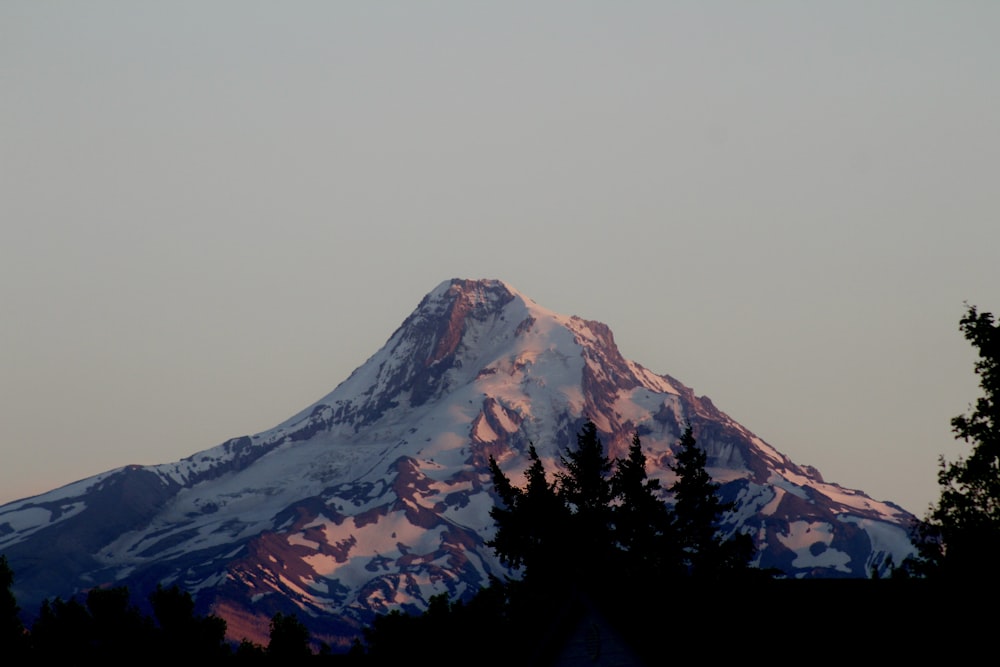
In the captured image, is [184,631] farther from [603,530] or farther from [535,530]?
[603,530]

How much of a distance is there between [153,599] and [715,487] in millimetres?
27254

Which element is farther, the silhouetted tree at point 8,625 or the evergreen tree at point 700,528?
the evergreen tree at point 700,528

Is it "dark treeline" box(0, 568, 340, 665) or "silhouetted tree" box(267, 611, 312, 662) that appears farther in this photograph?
"dark treeline" box(0, 568, 340, 665)

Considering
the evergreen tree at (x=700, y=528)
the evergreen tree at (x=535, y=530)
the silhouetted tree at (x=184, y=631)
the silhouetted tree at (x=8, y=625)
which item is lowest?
the silhouetted tree at (x=8, y=625)

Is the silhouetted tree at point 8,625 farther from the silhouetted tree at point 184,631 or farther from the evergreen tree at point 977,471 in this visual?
the evergreen tree at point 977,471

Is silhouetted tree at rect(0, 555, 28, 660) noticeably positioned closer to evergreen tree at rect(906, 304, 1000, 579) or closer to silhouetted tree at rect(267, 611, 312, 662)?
silhouetted tree at rect(267, 611, 312, 662)

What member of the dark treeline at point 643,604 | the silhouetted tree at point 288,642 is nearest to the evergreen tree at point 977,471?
the dark treeline at point 643,604

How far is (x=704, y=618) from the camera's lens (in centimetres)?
4562

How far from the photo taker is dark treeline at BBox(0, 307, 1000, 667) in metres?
44.2

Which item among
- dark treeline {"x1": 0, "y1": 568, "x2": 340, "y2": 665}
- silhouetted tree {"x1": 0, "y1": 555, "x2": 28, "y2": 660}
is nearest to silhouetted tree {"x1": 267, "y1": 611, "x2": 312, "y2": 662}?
dark treeline {"x1": 0, "y1": 568, "x2": 340, "y2": 665}

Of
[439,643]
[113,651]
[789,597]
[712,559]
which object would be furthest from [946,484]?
[113,651]

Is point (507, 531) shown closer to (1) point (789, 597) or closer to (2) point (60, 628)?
(2) point (60, 628)

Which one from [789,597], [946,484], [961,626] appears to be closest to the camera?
[961,626]

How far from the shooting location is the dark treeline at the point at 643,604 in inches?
1740
